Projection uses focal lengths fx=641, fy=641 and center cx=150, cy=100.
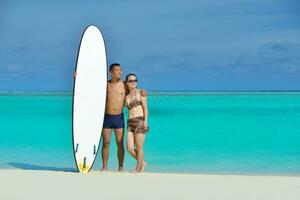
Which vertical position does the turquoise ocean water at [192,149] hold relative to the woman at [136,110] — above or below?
above

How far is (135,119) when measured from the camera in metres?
7.45

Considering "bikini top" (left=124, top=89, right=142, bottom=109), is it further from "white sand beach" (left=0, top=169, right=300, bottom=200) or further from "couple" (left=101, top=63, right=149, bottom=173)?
"white sand beach" (left=0, top=169, right=300, bottom=200)

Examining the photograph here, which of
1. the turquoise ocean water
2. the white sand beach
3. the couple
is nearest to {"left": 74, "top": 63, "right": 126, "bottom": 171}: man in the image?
the couple

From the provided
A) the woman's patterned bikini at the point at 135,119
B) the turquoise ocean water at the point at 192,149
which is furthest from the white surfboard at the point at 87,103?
the turquoise ocean water at the point at 192,149

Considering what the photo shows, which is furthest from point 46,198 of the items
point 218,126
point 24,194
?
point 218,126

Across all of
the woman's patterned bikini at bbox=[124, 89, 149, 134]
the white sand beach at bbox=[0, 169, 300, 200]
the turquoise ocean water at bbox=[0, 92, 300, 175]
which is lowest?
the white sand beach at bbox=[0, 169, 300, 200]

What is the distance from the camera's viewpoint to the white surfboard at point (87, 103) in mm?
7465

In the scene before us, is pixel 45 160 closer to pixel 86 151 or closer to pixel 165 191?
pixel 86 151

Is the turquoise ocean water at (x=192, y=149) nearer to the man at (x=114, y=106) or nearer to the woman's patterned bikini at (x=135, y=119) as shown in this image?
the man at (x=114, y=106)

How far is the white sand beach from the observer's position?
597 cm

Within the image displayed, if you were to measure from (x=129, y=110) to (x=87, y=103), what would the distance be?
518 millimetres

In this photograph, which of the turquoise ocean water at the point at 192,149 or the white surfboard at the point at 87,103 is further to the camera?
the turquoise ocean water at the point at 192,149

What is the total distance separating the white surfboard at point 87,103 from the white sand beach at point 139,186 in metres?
0.32

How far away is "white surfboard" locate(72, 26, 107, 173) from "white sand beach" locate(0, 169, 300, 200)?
320 mm
